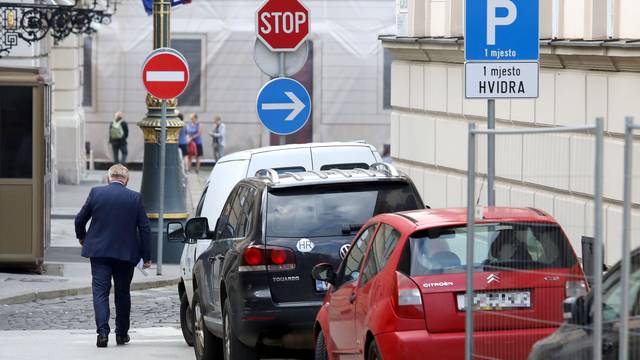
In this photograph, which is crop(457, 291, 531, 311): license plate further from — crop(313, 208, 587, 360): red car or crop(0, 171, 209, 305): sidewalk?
crop(0, 171, 209, 305): sidewalk

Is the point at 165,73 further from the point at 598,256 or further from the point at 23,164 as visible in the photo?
the point at 598,256

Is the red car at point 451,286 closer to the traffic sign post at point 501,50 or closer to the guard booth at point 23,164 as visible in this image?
the traffic sign post at point 501,50

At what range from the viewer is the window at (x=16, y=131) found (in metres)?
19.8

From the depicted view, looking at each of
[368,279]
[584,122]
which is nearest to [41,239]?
[584,122]

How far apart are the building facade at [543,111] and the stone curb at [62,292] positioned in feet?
12.5

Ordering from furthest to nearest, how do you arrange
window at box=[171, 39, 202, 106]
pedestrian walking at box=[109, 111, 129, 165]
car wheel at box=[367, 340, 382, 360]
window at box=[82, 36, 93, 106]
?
window at box=[171, 39, 202, 106] → window at box=[82, 36, 93, 106] → pedestrian walking at box=[109, 111, 129, 165] → car wheel at box=[367, 340, 382, 360]

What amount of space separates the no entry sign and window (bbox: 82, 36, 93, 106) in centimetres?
2657

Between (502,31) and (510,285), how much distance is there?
2.90 m

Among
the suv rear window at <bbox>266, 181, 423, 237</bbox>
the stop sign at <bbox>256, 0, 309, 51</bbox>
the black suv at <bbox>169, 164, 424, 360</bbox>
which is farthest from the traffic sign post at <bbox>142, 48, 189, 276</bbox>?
the suv rear window at <bbox>266, 181, 423, 237</bbox>

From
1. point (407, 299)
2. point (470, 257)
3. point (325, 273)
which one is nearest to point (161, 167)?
point (325, 273)

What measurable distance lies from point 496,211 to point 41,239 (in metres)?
12.1

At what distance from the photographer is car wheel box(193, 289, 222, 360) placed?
1297 centimetres

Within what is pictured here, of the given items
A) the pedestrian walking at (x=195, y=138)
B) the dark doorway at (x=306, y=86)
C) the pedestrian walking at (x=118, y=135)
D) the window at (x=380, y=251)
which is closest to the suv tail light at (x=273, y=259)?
the window at (x=380, y=251)

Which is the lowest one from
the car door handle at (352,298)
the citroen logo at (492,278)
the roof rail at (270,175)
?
the car door handle at (352,298)
